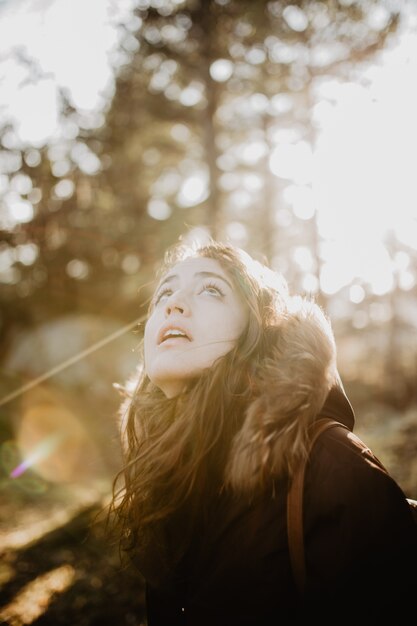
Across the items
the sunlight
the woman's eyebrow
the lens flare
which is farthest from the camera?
the lens flare

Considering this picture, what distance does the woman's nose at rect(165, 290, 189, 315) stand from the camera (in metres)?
1.90

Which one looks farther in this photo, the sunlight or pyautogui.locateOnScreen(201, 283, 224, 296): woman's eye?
the sunlight

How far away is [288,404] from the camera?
5.11 ft

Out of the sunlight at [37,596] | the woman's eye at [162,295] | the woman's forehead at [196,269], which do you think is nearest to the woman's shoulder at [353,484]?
the woman's forehead at [196,269]

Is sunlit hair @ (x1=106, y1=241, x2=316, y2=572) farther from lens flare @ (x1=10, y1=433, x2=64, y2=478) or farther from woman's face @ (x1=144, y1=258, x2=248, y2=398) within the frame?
lens flare @ (x1=10, y1=433, x2=64, y2=478)

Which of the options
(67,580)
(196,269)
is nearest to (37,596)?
(67,580)

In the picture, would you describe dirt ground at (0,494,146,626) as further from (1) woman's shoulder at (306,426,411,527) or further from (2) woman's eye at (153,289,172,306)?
(1) woman's shoulder at (306,426,411,527)

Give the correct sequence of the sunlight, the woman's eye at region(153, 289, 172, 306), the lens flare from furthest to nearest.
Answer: the lens flare
the sunlight
the woman's eye at region(153, 289, 172, 306)

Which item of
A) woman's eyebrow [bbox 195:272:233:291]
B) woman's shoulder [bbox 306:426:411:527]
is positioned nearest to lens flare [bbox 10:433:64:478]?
woman's eyebrow [bbox 195:272:233:291]

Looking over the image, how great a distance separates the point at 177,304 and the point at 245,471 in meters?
0.83

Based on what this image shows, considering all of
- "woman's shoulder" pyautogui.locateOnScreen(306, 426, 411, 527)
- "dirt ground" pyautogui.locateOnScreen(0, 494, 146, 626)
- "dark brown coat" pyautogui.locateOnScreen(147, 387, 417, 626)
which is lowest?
"dirt ground" pyautogui.locateOnScreen(0, 494, 146, 626)

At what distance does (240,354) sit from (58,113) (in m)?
7.69

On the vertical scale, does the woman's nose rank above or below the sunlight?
above

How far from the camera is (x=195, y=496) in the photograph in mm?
1756
